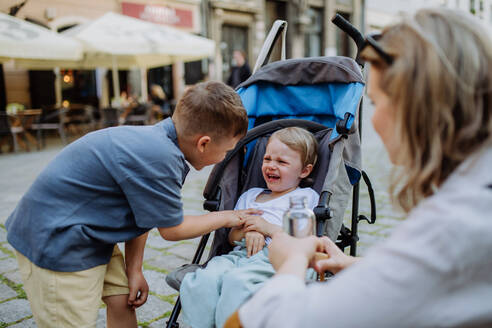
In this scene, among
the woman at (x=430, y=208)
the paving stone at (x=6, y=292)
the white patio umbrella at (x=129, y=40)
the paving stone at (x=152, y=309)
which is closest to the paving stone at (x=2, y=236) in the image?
the paving stone at (x=6, y=292)

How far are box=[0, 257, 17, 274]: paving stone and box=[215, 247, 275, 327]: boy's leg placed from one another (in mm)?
2214

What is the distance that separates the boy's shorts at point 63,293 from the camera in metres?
1.70

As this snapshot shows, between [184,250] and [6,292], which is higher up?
[6,292]

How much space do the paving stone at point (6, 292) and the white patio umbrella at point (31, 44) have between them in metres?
5.46

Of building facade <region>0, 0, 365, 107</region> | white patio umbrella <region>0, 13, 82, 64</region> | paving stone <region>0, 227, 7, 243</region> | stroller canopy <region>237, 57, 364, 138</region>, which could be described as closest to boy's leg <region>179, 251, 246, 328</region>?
stroller canopy <region>237, 57, 364, 138</region>

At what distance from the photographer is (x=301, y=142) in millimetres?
2512

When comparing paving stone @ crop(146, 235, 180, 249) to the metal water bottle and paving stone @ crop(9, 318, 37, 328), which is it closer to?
paving stone @ crop(9, 318, 37, 328)

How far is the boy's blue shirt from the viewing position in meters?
1.64

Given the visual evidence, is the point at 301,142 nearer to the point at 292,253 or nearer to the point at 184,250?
the point at 292,253

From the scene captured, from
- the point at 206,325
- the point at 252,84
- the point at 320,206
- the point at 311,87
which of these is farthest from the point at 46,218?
the point at 311,87

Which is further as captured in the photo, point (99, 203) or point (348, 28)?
point (348, 28)

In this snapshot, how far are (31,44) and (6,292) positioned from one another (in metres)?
5.96

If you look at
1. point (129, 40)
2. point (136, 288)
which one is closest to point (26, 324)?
point (136, 288)

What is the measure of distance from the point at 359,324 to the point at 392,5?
27.6 m
